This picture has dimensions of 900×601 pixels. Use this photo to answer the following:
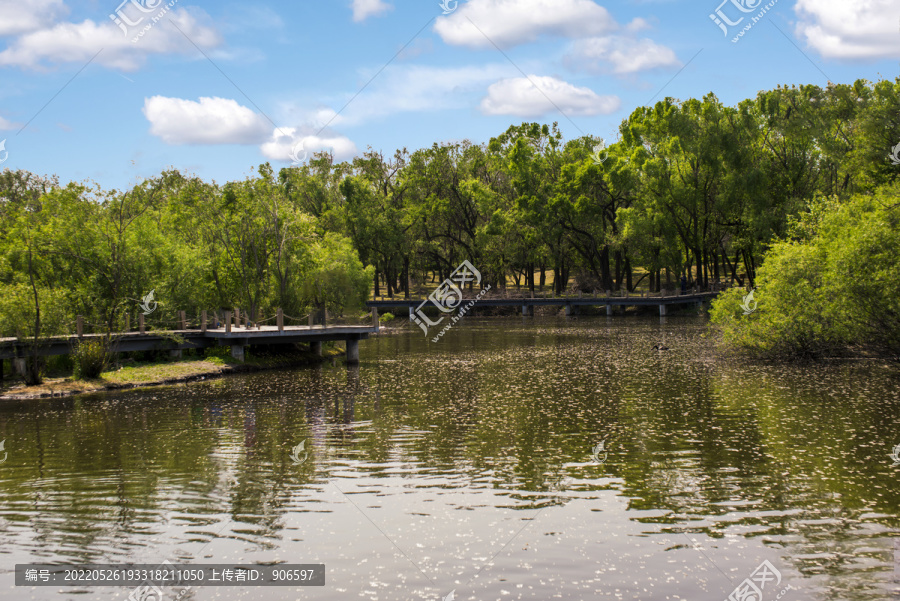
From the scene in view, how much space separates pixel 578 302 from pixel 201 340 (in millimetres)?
44114

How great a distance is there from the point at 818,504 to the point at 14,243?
117ft

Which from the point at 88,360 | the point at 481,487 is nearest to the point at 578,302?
the point at 88,360

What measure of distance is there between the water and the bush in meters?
2.35

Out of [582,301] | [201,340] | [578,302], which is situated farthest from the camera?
[578,302]

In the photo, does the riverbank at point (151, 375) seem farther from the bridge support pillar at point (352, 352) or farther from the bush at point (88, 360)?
the bridge support pillar at point (352, 352)

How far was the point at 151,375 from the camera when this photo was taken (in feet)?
92.1

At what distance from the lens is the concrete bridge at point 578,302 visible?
214 ft

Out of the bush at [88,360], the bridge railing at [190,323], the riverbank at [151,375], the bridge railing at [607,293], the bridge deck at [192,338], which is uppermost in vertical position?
the bridge railing at [607,293]

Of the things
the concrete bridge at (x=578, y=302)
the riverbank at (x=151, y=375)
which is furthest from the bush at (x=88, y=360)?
the concrete bridge at (x=578, y=302)

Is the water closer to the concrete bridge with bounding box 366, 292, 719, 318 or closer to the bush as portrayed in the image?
the bush

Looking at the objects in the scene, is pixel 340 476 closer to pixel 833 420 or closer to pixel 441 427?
pixel 441 427

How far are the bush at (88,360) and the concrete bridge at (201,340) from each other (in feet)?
2.38

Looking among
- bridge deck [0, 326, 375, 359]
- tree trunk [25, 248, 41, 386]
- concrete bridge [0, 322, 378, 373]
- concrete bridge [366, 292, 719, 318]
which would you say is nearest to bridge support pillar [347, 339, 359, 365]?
concrete bridge [0, 322, 378, 373]

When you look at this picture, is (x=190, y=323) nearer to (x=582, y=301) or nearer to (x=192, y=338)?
(x=192, y=338)
